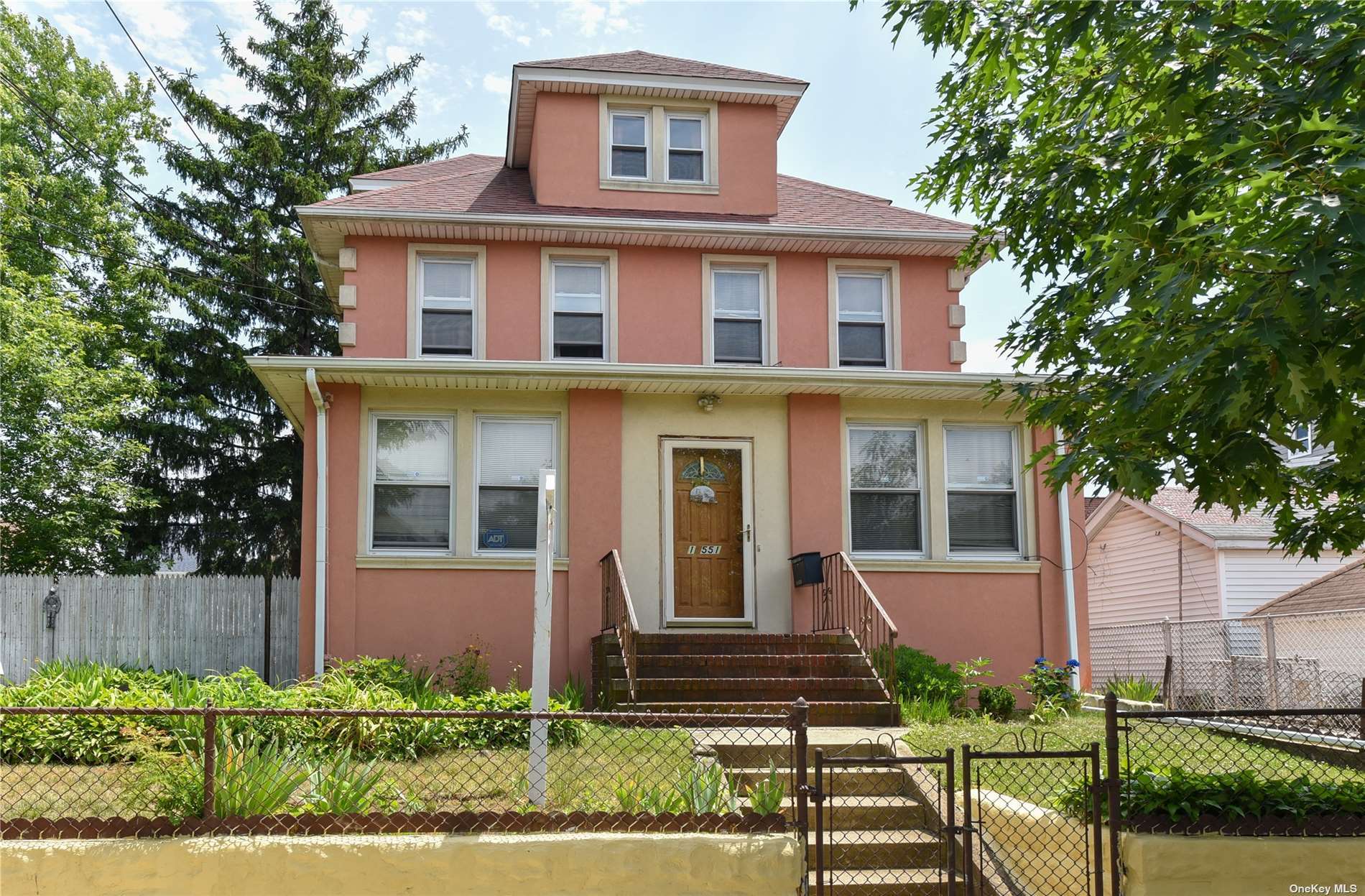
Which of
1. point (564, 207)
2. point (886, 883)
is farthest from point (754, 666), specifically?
point (564, 207)

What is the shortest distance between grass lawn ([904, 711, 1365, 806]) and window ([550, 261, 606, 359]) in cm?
589

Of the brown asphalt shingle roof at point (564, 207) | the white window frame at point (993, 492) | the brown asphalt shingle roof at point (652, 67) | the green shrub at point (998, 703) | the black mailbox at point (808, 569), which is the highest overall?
the brown asphalt shingle roof at point (652, 67)

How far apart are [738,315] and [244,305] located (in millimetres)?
12086

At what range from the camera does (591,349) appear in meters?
13.7

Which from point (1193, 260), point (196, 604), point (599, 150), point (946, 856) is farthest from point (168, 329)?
point (1193, 260)

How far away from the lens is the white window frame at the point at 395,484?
12461mm

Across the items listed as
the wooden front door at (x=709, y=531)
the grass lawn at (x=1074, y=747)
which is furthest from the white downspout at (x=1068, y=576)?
the wooden front door at (x=709, y=531)

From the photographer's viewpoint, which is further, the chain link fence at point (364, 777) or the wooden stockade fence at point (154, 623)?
the wooden stockade fence at point (154, 623)

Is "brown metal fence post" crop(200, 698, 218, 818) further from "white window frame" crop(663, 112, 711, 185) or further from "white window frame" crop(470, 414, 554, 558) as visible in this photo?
"white window frame" crop(663, 112, 711, 185)

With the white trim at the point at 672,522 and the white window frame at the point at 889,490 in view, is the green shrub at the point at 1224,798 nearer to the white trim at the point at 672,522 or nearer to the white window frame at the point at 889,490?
the white trim at the point at 672,522

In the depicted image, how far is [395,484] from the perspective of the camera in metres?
12.7

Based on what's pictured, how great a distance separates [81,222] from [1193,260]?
72.9 ft

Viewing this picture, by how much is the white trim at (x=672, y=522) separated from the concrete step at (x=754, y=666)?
1.69 meters

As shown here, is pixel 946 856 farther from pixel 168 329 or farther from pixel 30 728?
pixel 168 329
